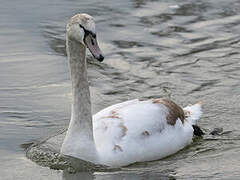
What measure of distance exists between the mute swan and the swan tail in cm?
95

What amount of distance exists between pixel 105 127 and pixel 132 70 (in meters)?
3.83

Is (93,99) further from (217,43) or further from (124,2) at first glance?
(124,2)

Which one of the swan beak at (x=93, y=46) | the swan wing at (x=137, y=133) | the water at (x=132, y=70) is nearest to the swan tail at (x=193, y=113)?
the water at (x=132, y=70)

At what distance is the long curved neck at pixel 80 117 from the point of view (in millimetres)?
8625

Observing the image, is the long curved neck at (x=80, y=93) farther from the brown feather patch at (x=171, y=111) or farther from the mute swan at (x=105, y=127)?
the brown feather patch at (x=171, y=111)

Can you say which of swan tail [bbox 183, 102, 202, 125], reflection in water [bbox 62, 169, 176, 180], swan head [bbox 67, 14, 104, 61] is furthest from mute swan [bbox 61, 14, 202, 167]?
swan tail [bbox 183, 102, 202, 125]

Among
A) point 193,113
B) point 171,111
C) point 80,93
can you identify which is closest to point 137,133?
point 80,93

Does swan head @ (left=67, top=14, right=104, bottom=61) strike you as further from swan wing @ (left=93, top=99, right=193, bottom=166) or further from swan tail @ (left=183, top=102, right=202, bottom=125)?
swan tail @ (left=183, top=102, right=202, bottom=125)

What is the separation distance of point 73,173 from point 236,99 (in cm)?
355

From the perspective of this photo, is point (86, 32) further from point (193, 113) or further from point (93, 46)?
point (193, 113)

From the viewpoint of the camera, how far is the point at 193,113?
34.3ft

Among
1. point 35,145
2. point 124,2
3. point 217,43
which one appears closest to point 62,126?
point 35,145

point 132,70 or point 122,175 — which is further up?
point 132,70

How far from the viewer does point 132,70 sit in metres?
12.7
